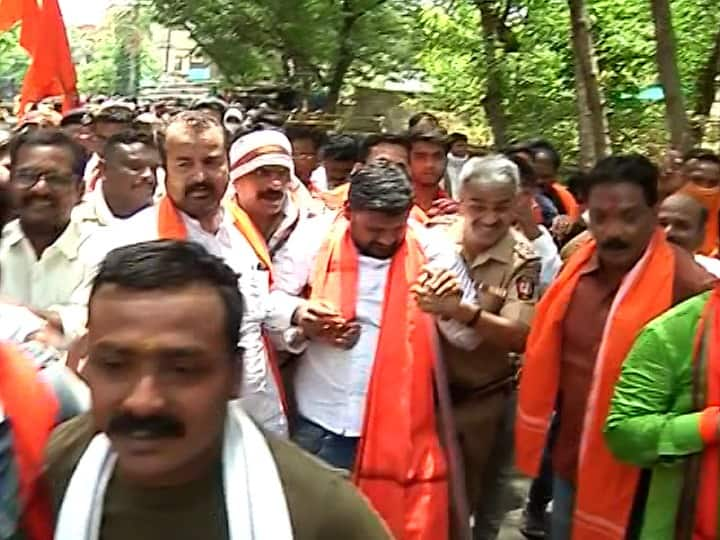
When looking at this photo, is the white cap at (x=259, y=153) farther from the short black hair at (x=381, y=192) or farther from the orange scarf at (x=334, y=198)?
the orange scarf at (x=334, y=198)

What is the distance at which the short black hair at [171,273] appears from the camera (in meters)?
1.99

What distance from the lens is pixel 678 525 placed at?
11.1 ft

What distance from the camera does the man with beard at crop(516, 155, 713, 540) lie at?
4090mm

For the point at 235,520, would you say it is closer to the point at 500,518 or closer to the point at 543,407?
the point at 543,407

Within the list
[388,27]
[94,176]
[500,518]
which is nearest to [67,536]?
[500,518]

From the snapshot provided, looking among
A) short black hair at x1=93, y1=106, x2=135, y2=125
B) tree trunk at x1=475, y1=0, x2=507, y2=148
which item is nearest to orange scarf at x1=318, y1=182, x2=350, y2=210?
short black hair at x1=93, y1=106, x2=135, y2=125

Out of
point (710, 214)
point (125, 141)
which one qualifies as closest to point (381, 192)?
point (125, 141)

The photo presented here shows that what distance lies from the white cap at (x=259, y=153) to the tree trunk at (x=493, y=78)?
13.0 m

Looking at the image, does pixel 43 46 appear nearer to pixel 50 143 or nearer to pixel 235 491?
pixel 50 143

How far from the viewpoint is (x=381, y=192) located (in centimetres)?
445

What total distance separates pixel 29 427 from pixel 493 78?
16.6 meters

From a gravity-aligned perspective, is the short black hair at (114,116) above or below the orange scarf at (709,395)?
above

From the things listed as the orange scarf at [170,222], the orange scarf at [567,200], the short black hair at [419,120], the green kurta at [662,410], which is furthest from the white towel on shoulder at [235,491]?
the short black hair at [419,120]

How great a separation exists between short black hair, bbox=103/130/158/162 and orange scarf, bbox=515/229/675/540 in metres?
2.12
